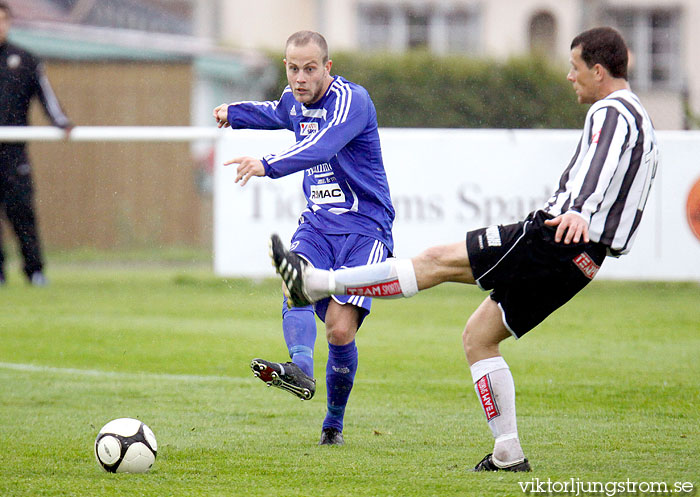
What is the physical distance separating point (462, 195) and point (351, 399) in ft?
19.0

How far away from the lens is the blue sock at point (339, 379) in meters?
5.50

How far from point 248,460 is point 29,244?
8227mm

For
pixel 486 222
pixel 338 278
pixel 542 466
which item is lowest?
pixel 486 222

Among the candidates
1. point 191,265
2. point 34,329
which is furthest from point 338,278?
point 191,265

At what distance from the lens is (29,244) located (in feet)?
41.0

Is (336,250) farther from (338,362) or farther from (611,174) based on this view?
(611,174)

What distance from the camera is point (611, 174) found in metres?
4.38

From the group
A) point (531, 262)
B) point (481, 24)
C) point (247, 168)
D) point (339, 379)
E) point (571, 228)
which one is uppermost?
point (247, 168)

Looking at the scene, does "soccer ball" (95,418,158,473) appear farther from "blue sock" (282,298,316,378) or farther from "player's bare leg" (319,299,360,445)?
"player's bare leg" (319,299,360,445)

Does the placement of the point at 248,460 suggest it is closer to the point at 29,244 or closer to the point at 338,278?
the point at 338,278

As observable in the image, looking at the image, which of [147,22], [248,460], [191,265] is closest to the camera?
[248,460]

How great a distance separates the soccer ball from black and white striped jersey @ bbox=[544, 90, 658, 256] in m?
2.05

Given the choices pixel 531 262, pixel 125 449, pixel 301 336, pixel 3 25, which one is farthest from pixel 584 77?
pixel 3 25

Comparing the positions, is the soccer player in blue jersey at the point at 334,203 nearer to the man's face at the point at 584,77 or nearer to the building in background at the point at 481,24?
the man's face at the point at 584,77
